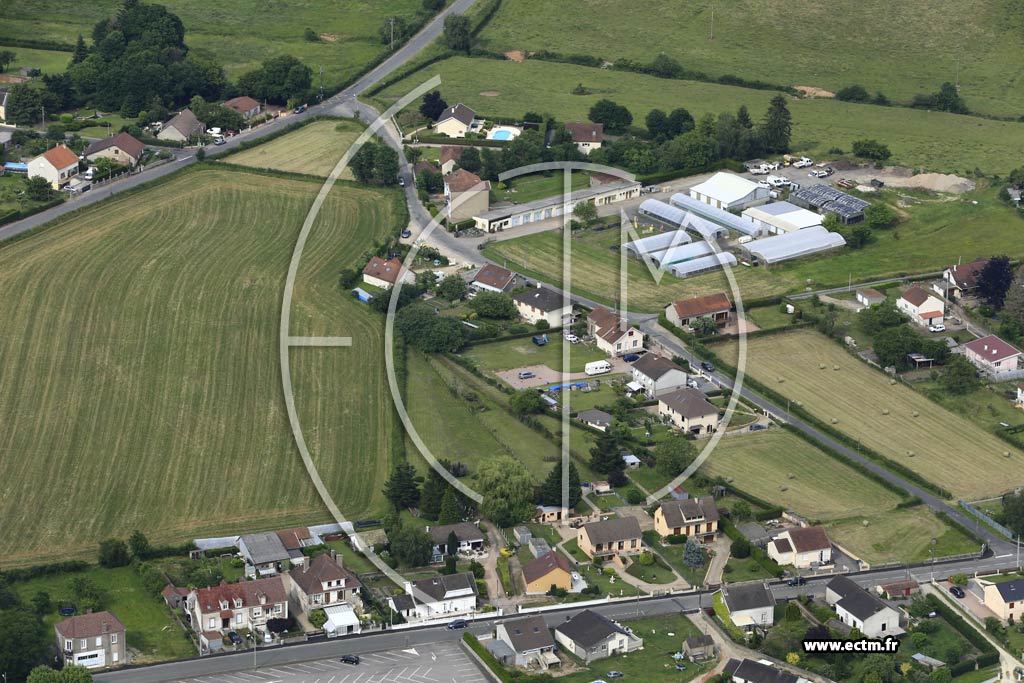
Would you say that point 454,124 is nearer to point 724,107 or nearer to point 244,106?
point 244,106

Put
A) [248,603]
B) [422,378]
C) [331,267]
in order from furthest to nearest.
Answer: [331,267] < [422,378] < [248,603]

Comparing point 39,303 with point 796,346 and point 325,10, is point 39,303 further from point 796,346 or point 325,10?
point 325,10

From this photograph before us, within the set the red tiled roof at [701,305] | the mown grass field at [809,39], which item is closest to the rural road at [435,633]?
the red tiled roof at [701,305]

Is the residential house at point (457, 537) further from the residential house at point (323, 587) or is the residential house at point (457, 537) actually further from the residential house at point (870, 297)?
the residential house at point (870, 297)

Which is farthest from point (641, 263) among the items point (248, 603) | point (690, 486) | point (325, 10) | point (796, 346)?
point (325, 10)

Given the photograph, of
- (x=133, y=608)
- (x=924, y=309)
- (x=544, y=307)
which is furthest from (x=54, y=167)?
(x=924, y=309)

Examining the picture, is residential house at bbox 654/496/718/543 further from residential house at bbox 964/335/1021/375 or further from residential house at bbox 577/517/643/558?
residential house at bbox 964/335/1021/375
